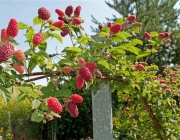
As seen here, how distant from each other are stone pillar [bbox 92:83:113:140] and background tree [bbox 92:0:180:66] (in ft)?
35.6

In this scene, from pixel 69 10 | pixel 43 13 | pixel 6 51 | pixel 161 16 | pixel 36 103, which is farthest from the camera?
pixel 161 16

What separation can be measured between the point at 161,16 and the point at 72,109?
42.4 ft

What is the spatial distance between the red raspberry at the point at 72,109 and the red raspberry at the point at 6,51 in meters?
0.24

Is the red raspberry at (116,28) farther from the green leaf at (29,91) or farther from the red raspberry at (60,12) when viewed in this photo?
the green leaf at (29,91)

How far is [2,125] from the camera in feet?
23.4

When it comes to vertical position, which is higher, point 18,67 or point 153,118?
point 18,67


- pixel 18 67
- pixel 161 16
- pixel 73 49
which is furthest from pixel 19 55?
pixel 161 16

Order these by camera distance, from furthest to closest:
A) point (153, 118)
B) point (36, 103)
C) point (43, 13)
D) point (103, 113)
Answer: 1. point (153, 118)
2. point (103, 113)
3. point (43, 13)
4. point (36, 103)

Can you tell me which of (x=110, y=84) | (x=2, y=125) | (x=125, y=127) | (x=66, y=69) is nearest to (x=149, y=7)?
(x=2, y=125)

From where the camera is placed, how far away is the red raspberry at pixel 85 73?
Answer: 100 centimetres

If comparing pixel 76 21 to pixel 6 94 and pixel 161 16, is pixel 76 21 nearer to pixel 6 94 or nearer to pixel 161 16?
pixel 6 94

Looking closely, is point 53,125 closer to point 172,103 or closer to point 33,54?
point 172,103

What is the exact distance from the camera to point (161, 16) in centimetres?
1347

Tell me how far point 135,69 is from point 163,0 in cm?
1237
